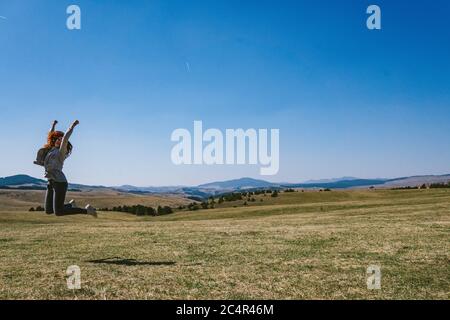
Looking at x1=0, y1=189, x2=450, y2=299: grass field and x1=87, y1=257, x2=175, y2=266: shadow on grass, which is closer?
x1=0, y1=189, x2=450, y2=299: grass field

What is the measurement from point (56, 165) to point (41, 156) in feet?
2.16

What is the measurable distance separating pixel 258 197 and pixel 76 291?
84.8 m

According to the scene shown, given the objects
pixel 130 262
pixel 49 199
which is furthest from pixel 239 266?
pixel 49 199

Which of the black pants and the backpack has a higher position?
the backpack

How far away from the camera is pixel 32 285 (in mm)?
10828

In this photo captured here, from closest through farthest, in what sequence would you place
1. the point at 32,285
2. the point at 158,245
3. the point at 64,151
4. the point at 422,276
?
the point at 32,285
the point at 422,276
the point at 64,151
the point at 158,245

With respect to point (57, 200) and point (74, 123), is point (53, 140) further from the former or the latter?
point (57, 200)

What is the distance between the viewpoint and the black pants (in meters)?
15.9
